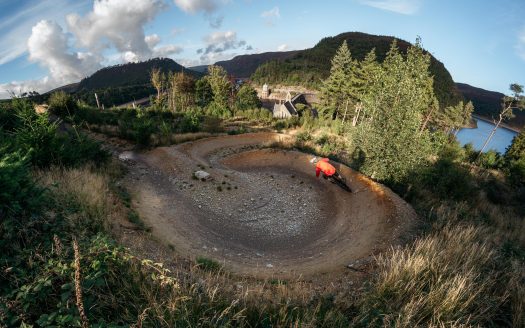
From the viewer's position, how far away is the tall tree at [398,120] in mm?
13305

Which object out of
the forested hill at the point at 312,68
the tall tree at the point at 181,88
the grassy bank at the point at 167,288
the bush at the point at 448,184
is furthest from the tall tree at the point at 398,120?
the forested hill at the point at 312,68

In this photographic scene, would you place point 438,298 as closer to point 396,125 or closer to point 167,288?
point 167,288

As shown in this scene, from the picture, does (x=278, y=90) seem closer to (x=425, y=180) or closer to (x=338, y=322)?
(x=425, y=180)

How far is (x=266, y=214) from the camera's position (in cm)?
1370

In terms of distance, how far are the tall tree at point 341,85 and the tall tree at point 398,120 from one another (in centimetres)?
2683

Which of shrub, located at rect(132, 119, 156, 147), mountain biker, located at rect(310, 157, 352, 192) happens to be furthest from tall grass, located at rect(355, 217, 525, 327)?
shrub, located at rect(132, 119, 156, 147)

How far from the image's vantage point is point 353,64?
41125 millimetres

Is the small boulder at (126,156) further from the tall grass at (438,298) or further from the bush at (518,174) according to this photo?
the bush at (518,174)

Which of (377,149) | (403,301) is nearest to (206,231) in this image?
(403,301)

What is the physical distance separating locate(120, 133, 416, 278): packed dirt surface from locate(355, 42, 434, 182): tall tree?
1.67 meters

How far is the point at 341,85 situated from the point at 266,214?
113 feet

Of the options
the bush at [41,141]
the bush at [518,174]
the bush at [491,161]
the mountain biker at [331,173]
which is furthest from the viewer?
the bush at [491,161]

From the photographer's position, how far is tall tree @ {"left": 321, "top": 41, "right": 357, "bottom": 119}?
133 ft

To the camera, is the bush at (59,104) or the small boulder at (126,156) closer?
the small boulder at (126,156)
